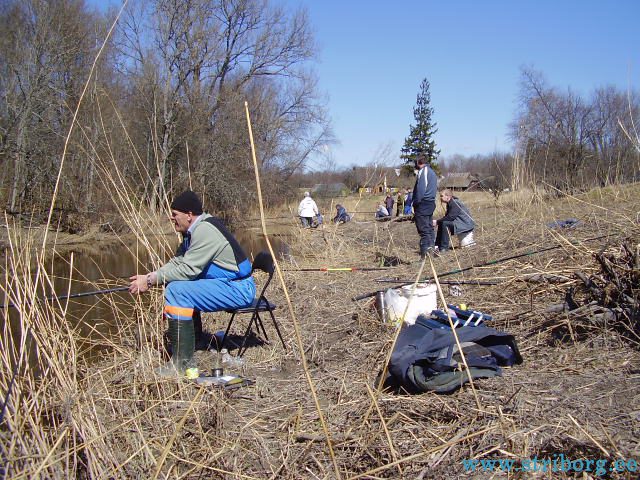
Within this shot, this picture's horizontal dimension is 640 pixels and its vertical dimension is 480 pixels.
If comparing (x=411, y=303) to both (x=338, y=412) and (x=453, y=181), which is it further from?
(x=453, y=181)

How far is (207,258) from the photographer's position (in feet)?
11.3

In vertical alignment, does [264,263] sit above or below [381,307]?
above

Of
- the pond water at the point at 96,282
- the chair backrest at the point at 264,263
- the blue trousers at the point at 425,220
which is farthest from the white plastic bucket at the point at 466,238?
the chair backrest at the point at 264,263

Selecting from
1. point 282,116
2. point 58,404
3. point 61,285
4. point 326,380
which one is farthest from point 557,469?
point 282,116

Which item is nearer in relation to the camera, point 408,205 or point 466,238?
point 466,238

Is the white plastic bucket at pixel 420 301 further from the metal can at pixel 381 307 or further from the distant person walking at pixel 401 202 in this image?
the distant person walking at pixel 401 202

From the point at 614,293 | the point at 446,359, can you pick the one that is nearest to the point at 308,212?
the point at 614,293

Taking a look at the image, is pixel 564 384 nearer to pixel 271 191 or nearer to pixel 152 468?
pixel 152 468

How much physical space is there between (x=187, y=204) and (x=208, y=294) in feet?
1.97

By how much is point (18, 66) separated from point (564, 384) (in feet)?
46.8

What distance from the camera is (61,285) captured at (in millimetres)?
7812

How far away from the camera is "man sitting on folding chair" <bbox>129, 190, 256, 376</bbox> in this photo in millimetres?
3420

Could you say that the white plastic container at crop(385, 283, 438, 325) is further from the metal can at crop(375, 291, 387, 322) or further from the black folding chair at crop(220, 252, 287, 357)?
the black folding chair at crop(220, 252, 287, 357)

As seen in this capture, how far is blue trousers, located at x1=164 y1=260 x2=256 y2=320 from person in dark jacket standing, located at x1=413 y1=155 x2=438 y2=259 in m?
3.69
